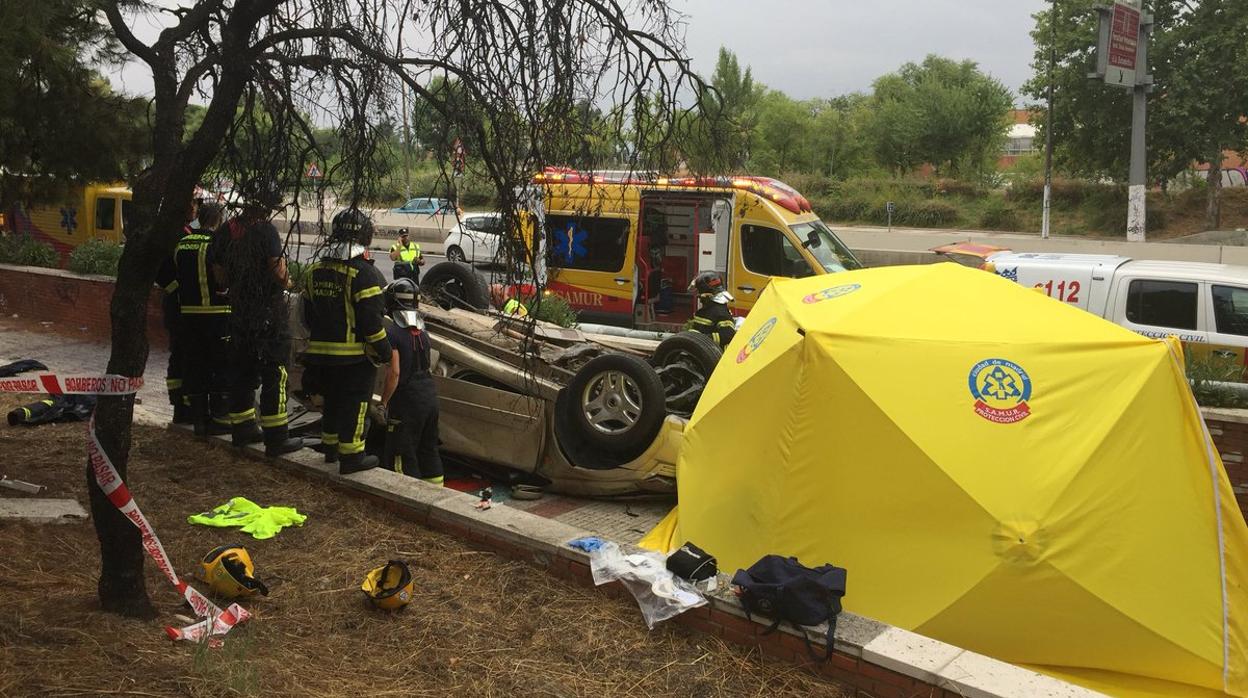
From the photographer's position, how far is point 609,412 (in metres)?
7.46

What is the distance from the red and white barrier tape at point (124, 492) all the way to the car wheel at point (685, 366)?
13.3 ft

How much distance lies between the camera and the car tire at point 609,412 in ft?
23.7

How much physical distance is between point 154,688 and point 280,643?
657 mm

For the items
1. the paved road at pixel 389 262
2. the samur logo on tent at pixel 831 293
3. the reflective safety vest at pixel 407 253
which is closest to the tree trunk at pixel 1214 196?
the paved road at pixel 389 262

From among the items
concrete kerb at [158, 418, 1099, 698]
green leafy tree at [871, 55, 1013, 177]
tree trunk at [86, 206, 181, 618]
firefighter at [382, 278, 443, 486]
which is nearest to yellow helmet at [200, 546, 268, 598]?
tree trunk at [86, 206, 181, 618]

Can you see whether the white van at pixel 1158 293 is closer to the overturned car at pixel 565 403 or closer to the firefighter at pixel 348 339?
the overturned car at pixel 565 403

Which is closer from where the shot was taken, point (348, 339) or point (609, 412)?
point (348, 339)

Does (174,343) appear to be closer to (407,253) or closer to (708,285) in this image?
(708,285)

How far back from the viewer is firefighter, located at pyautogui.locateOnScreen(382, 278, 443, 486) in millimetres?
7035

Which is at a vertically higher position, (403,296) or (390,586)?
(403,296)

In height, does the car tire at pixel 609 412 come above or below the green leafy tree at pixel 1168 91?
below

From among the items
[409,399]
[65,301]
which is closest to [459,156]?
[409,399]

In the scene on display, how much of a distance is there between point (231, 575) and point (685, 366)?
4204 millimetres

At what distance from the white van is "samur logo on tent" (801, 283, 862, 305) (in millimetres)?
5027
